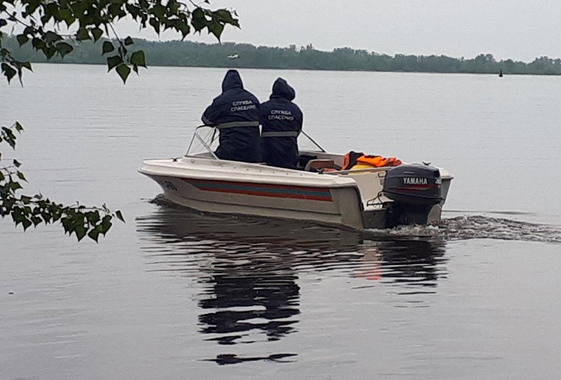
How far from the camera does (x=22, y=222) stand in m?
4.06

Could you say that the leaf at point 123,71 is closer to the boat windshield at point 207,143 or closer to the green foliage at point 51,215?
the green foliage at point 51,215

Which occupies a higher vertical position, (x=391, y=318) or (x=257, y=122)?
(x=257, y=122)

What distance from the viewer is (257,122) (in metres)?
12.4

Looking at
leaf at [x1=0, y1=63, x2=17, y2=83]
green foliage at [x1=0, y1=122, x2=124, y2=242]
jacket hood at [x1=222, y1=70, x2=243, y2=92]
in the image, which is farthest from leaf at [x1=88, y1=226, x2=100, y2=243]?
jacket hood at [x1=222, y1=70, x2=243, y2=92]

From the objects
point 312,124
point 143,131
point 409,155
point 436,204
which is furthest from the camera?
point 312,124

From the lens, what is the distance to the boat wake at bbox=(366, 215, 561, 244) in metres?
11.4

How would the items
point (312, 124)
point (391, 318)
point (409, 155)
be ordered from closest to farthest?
point (391, 318) → point (409, 155) → point (312, 124)

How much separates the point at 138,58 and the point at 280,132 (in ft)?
30.3

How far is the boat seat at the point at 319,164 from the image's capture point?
12.6 m

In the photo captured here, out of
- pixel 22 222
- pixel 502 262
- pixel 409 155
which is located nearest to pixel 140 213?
pixel 502 262

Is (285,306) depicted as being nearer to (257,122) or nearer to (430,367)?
→ (430,367)

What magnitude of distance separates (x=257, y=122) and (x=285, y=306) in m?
4.61

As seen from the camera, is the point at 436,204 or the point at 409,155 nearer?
the point at 436,204

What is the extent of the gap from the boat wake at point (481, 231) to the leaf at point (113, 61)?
27.2ft
